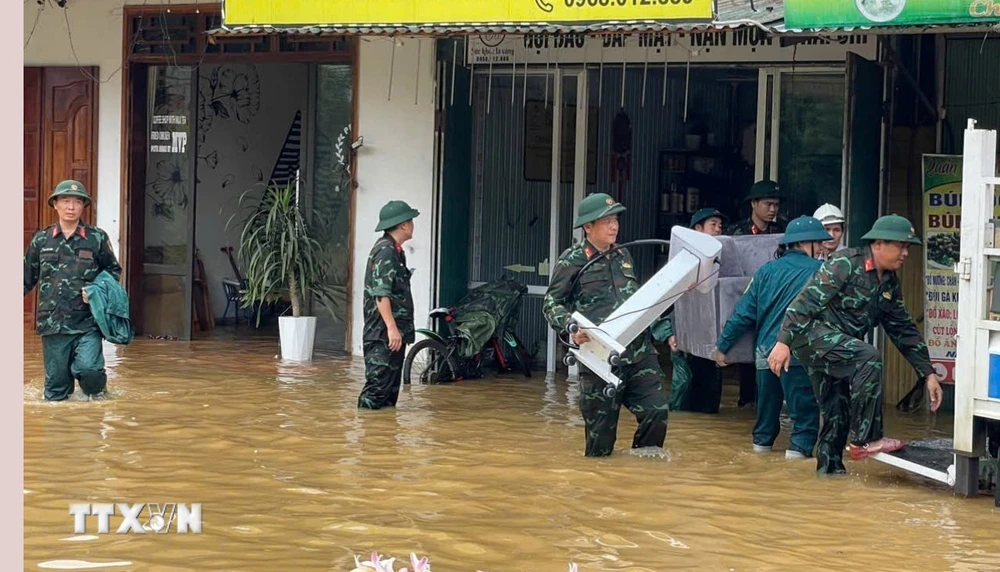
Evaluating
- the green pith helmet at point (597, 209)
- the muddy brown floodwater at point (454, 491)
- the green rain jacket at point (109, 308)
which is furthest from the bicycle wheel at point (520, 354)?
A: the green pith helmet at point (597, 209)

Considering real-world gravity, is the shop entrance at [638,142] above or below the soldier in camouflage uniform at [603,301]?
above

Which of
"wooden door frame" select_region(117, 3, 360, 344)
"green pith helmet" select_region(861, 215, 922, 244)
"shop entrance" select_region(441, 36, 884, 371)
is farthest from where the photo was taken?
"wooden door frame" select_region(117, 3, 360, 344)

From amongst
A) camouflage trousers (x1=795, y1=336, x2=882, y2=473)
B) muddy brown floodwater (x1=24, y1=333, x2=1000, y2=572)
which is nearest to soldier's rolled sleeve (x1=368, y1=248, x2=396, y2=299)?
muddy brown floodwater (x1=24, y1=333, x2=1000, y2=572)

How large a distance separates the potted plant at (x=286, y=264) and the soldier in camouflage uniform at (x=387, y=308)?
278 cm

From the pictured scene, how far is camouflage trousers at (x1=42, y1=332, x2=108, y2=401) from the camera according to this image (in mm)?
10445

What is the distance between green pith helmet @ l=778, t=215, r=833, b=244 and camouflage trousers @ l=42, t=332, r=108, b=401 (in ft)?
16.7

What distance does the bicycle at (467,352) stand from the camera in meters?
12.2

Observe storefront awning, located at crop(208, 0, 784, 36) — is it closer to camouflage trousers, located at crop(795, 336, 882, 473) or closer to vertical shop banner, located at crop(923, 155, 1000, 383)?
vertical shop banner, located at crop(923, 155, 1000, 383)

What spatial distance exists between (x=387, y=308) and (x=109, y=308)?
6.69 feet

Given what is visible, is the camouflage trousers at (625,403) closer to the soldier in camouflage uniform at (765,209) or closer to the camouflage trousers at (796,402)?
the camouflage trousers at (796,402)

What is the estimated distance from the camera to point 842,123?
12.0 metres

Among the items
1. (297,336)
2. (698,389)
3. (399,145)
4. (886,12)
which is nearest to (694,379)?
(698,389)

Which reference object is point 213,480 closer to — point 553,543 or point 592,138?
point 553,543

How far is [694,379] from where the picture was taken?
11039 mm
